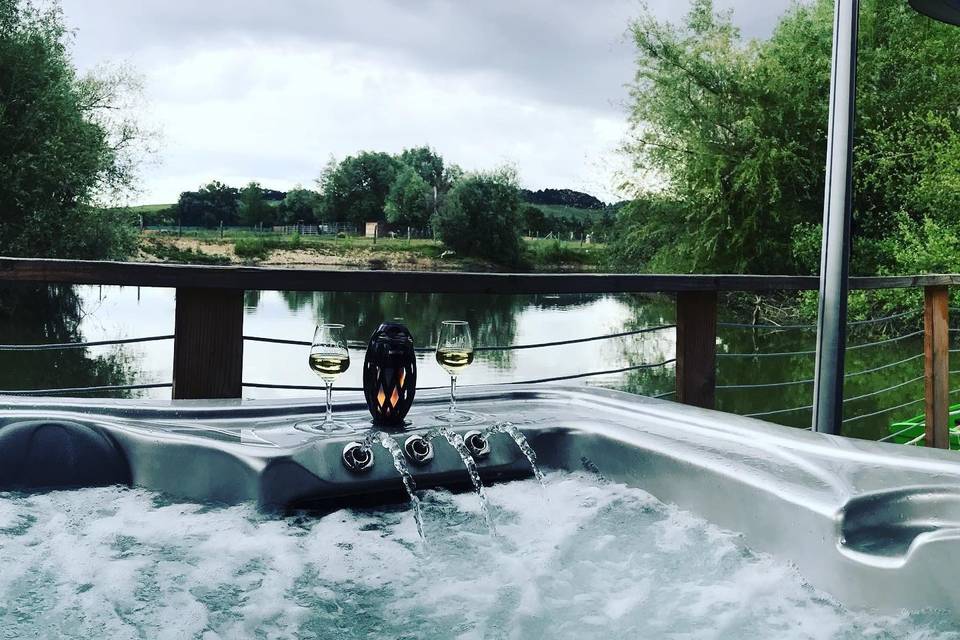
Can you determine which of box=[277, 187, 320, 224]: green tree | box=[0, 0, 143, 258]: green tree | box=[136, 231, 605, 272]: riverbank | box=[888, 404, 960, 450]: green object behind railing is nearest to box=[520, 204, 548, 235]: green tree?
box=[136, 231, 605, 272]: riverbank

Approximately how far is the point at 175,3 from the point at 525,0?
20.3 feet

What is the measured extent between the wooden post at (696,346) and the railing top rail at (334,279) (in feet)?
0.19

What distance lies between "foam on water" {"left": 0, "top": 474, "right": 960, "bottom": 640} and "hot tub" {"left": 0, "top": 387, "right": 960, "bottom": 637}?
0.02m

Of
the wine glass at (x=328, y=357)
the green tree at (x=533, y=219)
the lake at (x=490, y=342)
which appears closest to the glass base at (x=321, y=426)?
the wine glass at (x=328, y=357)

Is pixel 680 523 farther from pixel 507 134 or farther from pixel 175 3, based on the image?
pixel 507 134

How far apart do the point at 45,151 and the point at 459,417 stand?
9.78 metres

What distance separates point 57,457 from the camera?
43.6 inches

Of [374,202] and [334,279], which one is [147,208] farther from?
[334,279]

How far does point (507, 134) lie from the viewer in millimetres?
18141

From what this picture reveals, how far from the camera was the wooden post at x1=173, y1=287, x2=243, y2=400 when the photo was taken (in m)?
1.55

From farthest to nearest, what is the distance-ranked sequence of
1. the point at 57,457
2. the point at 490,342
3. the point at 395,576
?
the point at 490,342 → the point at 57,457 → the point at 395,576

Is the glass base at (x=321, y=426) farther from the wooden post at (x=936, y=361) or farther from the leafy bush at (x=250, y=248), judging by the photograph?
the leafy bush at (x=250, y=248)

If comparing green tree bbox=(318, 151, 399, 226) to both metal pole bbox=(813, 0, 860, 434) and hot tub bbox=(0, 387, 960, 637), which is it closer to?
metal pole bbox=(813, 0, 860, 434)

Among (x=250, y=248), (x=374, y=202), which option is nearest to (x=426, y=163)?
(x=374, y=202)
